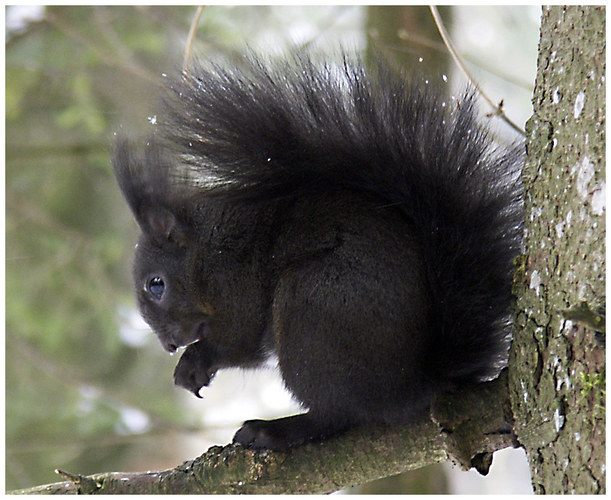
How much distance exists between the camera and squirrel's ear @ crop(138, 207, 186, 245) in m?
1.90

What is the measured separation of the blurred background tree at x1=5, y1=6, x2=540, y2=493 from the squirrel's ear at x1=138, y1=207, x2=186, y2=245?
4.85ft

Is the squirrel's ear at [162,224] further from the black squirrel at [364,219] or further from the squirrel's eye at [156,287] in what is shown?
the black squirrel at [364,219]

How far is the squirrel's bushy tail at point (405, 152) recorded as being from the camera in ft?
4.90

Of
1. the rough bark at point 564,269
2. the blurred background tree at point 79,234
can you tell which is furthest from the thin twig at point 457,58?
the blurred background tree at point 79,234

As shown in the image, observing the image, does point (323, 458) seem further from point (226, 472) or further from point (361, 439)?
point (226, 472)

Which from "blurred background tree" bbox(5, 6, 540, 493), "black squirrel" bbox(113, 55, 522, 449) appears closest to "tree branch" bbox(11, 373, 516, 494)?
"black squirrel" bbox(113, 55, 522, 449)

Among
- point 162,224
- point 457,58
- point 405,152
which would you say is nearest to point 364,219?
point 405,152

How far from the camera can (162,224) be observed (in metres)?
1.91

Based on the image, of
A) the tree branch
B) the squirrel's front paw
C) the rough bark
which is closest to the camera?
the rough bark

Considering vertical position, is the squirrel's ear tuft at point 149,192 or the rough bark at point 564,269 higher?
the squirrel's ear tuft at point 149,192

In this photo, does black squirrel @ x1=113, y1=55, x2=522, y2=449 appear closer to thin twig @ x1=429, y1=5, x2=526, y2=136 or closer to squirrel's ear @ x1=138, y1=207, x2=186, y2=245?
thin twig @ x1=429, y1=5, x2=526, y2=136

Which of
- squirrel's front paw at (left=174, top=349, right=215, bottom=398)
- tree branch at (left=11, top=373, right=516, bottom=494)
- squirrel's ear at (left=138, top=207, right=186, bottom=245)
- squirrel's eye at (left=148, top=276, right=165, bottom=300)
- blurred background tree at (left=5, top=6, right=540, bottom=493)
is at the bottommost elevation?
tree branch at (left=11, top=373, right=516, bottom=494)

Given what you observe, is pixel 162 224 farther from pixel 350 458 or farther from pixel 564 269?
pixel 564 269

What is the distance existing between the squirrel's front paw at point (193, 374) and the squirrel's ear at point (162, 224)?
1.03 feet
